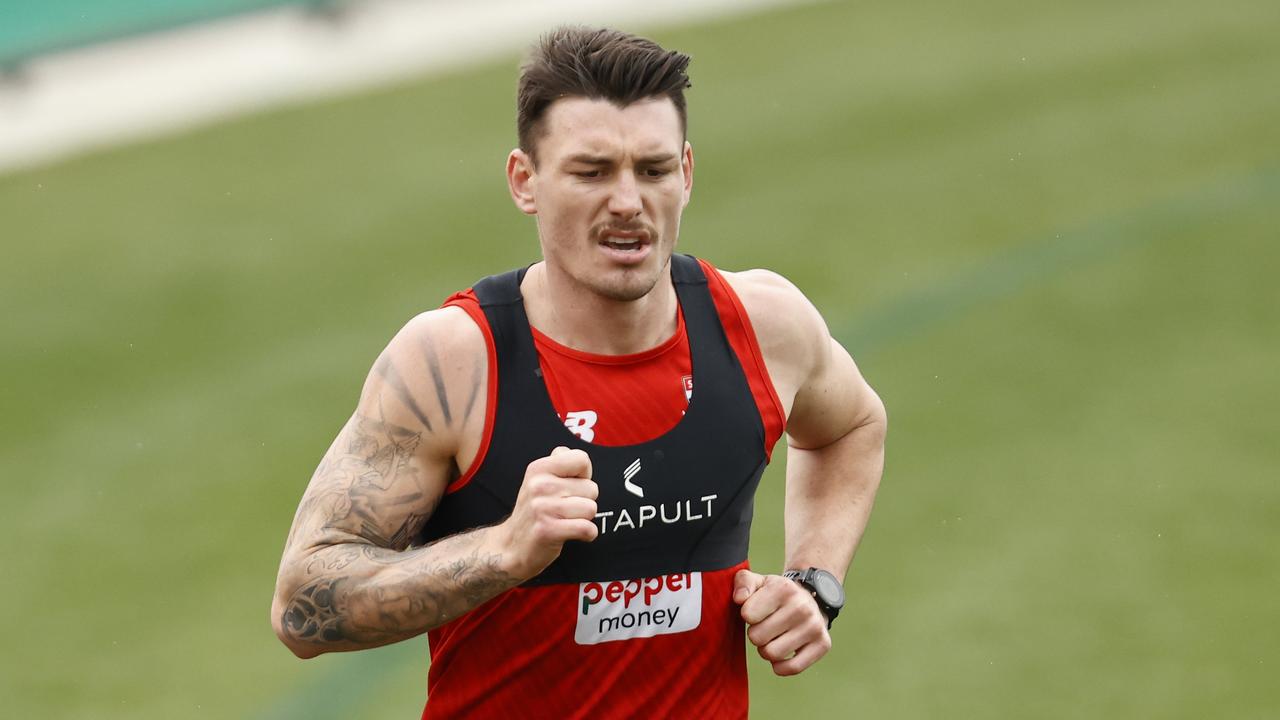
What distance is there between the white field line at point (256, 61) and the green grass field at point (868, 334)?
15.8 inches

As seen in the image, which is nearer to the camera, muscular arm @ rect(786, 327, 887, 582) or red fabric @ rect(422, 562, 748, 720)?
red fabric @ rect(422, 562, 748, 720)

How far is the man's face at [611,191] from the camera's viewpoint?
4.07 metres

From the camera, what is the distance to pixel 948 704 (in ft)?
26.0

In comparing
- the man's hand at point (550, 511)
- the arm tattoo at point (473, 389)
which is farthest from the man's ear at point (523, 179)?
the man's hand at point (550, 511)

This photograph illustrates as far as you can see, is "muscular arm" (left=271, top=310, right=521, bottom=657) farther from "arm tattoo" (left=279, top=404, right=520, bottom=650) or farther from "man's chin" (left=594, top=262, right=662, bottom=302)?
"man's chin" (left=594, top=262, right=662, bottom=302)

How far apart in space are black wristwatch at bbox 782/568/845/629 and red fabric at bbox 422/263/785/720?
0.25m

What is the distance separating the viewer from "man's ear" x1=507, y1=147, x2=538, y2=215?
14.0ft

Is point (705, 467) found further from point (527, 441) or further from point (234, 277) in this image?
point (234, 277)

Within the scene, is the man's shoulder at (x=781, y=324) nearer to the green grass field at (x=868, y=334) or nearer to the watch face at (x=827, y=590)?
the watch face at (x=827, y=590)

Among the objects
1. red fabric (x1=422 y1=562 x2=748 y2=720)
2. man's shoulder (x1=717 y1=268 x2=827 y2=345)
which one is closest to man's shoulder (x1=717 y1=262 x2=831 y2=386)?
man's shoulder (x1=717 y1=268 x2=827 y2=345)

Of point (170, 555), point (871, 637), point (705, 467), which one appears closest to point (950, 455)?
point (871, 637)

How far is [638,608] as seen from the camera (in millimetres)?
4242

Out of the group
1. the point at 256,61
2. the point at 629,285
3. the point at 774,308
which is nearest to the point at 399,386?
the point at 629,285

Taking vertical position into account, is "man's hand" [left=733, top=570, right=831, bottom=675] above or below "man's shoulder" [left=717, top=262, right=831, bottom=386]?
below
